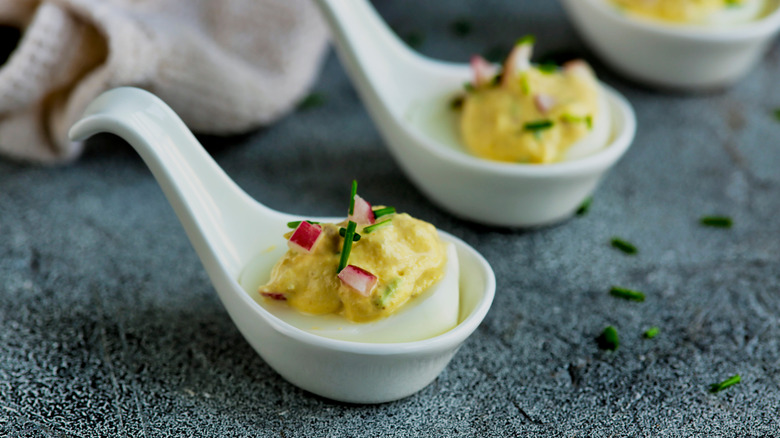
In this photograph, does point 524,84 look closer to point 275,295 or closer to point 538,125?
point 538,125

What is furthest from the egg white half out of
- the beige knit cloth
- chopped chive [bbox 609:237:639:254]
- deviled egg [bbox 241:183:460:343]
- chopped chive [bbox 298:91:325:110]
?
chopped chive [bbox 298:91:325:110]

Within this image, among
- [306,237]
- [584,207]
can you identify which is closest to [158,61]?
[306,237]

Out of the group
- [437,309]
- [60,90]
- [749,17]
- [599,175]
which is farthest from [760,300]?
[60,90]

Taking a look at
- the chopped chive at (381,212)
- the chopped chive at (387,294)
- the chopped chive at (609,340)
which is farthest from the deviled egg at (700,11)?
the chopped chive at (387,294)

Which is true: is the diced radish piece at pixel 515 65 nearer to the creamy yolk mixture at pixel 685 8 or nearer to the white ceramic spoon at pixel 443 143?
the white ceramic spoon at pixel 443 143

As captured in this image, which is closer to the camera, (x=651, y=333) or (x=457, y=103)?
(x=651, y=333)

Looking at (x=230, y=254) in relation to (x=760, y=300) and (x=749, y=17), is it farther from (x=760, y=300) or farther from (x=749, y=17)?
(x=749, y=17)

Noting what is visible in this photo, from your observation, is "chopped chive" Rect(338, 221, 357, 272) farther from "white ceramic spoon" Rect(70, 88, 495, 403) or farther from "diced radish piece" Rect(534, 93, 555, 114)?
"diced radish piece" Rect(534, 93, 555, 114)
